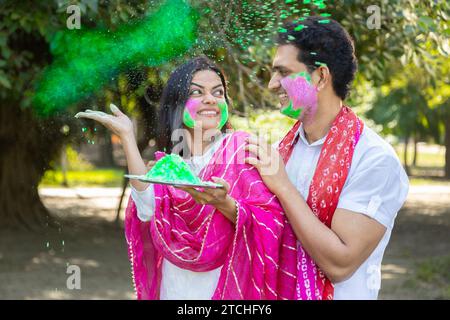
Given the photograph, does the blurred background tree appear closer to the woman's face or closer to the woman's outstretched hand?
the woman's face

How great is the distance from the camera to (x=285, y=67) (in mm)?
2301

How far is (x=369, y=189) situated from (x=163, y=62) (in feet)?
3.25

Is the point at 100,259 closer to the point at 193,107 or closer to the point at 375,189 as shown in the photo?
the point at 193,107

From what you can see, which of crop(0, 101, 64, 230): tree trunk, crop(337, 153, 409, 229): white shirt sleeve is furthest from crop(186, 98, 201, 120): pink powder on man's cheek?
crop(0, 101, 64, 230): tree trunk

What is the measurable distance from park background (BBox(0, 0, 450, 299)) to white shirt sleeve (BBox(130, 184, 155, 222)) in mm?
525

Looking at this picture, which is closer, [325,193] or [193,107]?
[325,193]

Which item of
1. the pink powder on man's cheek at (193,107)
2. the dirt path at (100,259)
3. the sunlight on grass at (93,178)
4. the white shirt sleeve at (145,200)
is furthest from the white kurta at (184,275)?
the sunlight on grass at (93,178)

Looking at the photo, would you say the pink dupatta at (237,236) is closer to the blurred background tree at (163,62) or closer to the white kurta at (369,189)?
the white kurta at (369,189)

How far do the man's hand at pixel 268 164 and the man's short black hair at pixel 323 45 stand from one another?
0.30 m

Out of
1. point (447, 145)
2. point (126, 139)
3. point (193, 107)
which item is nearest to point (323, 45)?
point (193, 107)

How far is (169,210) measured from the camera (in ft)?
7.64

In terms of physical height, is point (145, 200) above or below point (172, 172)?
below
